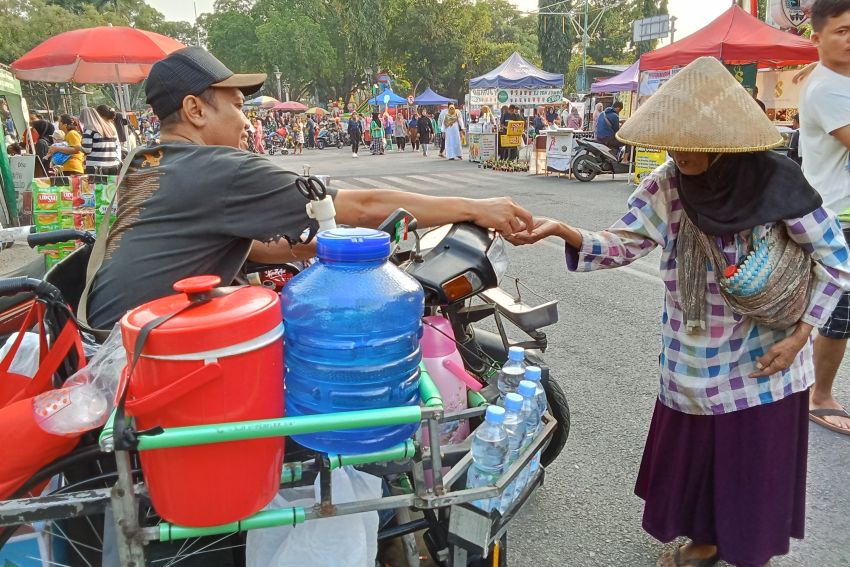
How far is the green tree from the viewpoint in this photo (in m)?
51.9

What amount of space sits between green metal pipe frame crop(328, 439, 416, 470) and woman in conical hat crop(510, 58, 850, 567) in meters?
1.00

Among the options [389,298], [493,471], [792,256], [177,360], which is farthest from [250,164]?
[792,256]

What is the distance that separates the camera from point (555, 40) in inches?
2060

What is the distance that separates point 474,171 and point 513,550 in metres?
14.7

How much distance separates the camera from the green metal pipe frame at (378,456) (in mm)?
1301

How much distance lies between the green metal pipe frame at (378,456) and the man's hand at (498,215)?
90cm

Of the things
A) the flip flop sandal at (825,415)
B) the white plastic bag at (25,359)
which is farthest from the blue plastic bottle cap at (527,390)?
the flip flop sandal at (825,415)

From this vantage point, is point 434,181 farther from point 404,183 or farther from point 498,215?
point 498,215

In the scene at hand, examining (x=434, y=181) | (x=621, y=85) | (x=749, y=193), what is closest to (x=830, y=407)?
(x=749, y=193)

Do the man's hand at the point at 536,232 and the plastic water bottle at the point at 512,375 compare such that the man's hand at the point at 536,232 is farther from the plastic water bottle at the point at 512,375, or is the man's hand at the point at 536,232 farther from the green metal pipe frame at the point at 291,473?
the green metal pipe frame at the point at 291,473

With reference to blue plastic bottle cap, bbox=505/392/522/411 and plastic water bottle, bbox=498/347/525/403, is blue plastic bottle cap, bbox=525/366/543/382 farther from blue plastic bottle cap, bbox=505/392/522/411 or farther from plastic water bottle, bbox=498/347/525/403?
blue plastic bottle cap, bbox=505/392/522/411

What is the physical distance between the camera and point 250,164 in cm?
181

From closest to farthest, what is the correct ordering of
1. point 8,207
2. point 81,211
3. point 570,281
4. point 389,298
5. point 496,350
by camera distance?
point 389,298, point 496,350, point 570,281, point 81,211, point 8,207

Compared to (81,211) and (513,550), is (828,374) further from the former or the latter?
(81,211)
